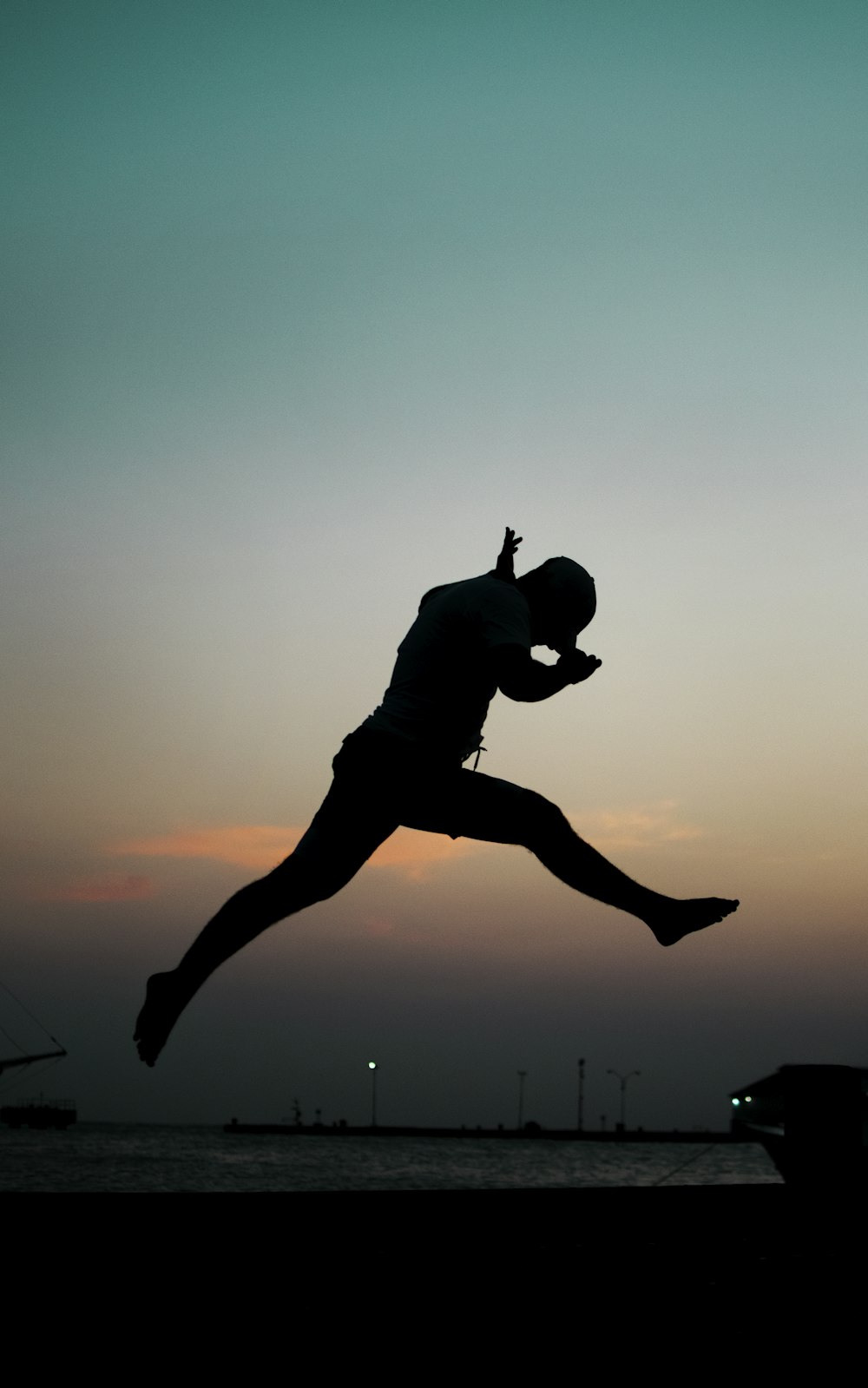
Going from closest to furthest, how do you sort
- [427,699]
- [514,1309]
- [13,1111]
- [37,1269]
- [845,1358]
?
[845,1358], [514,1309], [37,1269], [427,699], [13,1111]

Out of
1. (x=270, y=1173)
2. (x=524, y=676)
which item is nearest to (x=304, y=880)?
(x=524, y=676)

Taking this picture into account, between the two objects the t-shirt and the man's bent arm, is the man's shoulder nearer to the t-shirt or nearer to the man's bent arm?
the t-shirt

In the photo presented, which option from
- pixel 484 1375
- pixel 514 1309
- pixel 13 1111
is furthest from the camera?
pixel 13 1111

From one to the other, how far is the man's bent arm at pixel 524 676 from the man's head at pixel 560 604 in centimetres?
30

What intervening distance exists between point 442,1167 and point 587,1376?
9329 cm

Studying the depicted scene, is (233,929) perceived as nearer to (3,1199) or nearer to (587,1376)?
(3,1199)

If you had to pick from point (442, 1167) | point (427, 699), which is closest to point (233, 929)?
point (427, 699)

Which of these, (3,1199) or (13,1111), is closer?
(3,1199)

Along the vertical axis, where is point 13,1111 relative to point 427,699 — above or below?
below

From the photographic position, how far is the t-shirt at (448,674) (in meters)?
3.77

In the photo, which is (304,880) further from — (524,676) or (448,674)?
(524,676)

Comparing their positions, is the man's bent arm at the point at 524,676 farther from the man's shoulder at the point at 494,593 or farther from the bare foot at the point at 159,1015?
the bare foot at the point at 159,1015

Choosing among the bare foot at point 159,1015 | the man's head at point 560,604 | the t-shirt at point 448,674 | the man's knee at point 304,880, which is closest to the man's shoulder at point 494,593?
the t-shirt at point 448,674

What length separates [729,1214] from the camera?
3.97m
